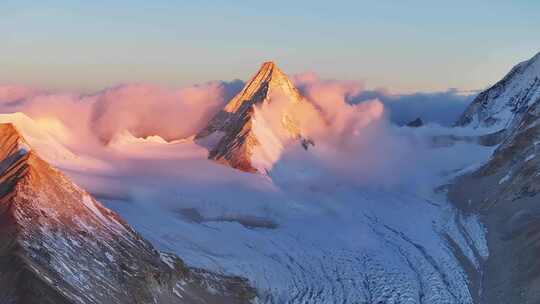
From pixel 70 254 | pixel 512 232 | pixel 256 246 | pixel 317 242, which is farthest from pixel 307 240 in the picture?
pixel 70 254

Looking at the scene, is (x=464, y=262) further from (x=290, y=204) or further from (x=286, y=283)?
(x=290, y=204)

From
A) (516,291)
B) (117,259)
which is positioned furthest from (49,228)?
(516,291)

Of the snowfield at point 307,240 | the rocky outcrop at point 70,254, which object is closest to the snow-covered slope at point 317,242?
the snowfield at point 307,240

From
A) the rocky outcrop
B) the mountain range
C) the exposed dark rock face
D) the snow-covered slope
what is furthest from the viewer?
the snow-covered slope

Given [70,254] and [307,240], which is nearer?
[70,254]

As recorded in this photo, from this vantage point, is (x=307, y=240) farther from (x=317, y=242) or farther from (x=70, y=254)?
(x=70, y=254)

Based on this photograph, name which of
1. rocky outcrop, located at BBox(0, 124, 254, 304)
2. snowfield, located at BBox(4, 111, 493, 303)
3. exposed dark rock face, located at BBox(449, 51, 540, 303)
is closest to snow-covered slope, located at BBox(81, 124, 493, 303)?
snowfield, located at BBox(4, 111, 493, 303)

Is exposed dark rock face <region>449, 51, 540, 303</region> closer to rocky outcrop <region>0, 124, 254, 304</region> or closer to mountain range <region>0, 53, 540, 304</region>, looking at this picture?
mountain range <region>0, 53, 540, 304</region>

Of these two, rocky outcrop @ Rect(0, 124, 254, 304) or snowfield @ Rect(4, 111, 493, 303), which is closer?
rocky outcrop @ Rect(0, 124, 254, 304)

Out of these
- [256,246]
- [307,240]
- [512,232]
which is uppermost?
[256,246]
